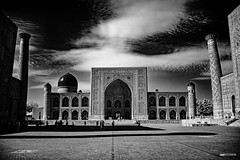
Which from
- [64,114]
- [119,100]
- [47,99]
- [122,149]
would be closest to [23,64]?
[47,99]

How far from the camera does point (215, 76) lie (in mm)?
26016

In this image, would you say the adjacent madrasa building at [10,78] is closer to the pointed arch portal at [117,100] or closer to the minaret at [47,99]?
the minaret at [47,99]

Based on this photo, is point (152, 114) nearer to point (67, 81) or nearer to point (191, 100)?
point (191, 100)

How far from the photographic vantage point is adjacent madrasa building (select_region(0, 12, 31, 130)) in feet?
57.5

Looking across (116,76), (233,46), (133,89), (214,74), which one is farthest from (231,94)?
(116,76)

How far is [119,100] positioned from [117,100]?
0.33m

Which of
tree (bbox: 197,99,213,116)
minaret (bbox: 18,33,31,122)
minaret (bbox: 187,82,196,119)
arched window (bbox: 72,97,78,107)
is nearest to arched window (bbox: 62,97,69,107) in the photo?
arched window (bbox: 72,97,78,107)

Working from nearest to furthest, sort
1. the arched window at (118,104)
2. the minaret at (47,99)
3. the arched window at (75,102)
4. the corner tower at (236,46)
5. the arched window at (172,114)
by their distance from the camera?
the corner tower at (236,46) < the minaret at (47,99) < the arched window at (118,104) < the arched window at (172,114) < the arched window at (75,102)

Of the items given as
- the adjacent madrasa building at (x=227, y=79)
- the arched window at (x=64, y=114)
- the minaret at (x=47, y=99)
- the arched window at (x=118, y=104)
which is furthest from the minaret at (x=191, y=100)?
the minaret at (x=47, y=99)

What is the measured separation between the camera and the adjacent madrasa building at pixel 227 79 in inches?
824

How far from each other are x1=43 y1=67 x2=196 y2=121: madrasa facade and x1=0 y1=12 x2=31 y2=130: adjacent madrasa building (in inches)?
555

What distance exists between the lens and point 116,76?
1416 inches

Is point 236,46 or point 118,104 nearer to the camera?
point 236,46

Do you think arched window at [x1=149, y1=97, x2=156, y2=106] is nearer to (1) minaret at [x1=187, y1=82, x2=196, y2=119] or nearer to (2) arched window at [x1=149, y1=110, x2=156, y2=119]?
(2) arched window at [x1=149, y1=110, x2=156, y2=119]
